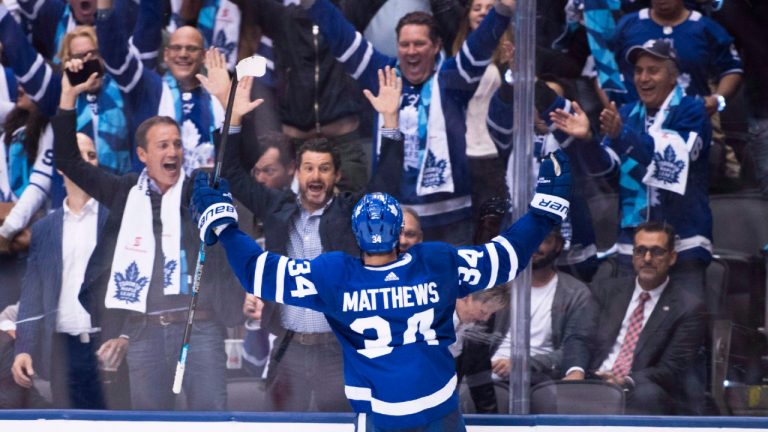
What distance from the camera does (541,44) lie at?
404 centimetres

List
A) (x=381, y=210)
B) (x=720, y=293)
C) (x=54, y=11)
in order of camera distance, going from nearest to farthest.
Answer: (x=381, y=210)
(x=720, y=293)
(x=54, y=11)

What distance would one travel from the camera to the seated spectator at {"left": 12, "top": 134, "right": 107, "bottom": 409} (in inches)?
168

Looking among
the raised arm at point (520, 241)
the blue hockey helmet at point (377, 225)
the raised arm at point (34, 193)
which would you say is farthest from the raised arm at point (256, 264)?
the raised arm at point (34, 193)

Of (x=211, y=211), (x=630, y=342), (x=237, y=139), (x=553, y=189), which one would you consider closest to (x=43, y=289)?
(x=237, y=139)

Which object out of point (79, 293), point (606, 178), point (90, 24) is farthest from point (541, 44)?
point (79, 293)

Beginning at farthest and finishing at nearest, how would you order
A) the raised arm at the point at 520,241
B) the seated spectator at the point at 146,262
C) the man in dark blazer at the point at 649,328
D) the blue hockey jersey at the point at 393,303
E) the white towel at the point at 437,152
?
the seated spectator at the point at 146,262 < the white towel at the point at 437,152 < the man in dark blazer at the point at 649,328 < the raised arm at the point at 520,241 < the blue hockey jersey at the point at 393,303

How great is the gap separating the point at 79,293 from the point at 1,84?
89 cm

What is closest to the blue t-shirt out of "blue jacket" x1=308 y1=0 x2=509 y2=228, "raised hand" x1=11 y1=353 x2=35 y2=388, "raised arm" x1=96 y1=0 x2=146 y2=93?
"blue jacket" x1=308 y1=0 x2=509 y2=228

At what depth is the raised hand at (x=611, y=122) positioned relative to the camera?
406cm

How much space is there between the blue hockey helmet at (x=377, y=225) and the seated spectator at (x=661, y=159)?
112cm

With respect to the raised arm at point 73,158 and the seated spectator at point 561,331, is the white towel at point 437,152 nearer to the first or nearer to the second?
the seated spectator at point 561,331

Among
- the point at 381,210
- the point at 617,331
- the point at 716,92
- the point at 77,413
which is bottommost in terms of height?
the point at 77,413

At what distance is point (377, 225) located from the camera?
3160 millimetres

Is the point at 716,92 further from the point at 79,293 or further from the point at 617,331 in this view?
the point at 79,293
